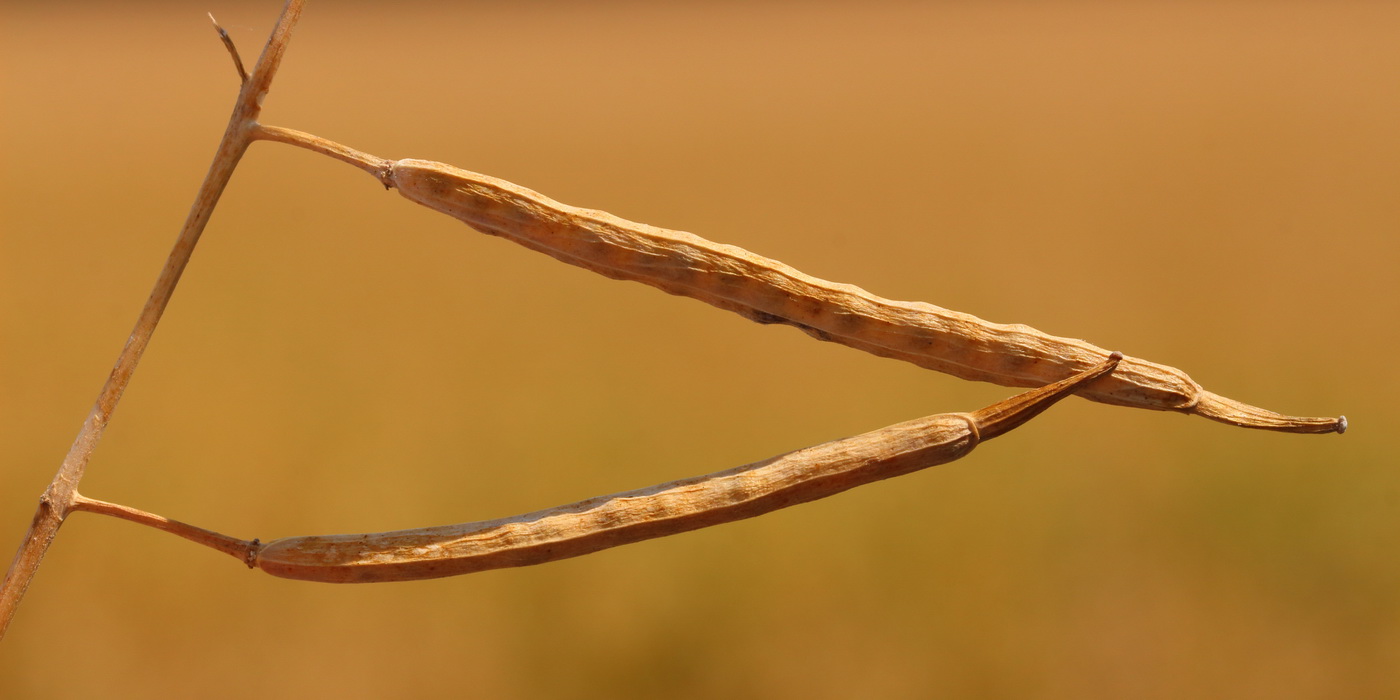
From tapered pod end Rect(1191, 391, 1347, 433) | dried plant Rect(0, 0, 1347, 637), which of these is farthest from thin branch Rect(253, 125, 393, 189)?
tapered pod end Rect(1191, 391, 1347, 433)

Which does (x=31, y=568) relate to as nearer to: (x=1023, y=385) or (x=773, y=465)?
(x=773, y=465)

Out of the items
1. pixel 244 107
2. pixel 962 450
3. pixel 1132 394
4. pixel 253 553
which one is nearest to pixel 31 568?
pixel 253 553

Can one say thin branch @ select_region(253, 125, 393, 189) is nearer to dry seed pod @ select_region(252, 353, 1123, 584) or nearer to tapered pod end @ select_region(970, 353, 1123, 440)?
dry seed pod @ select_region(252, 353, 1123, 584)

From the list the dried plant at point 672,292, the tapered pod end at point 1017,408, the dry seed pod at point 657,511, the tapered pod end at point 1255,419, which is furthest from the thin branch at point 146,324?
the tapered pod end at point 1255,419

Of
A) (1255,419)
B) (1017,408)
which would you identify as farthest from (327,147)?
(1255,419)

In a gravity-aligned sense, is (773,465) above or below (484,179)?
below

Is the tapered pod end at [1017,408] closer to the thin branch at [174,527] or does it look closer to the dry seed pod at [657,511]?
the dry seed pod at [657,511]
